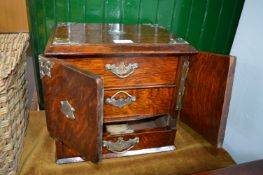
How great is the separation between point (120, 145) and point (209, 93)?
0.43 metres

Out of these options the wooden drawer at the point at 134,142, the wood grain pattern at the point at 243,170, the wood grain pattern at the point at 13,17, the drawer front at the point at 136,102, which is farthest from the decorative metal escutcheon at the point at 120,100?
the wood grain pattern at the point at 13,17

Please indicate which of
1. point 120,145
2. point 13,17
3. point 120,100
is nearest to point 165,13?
point 120,100

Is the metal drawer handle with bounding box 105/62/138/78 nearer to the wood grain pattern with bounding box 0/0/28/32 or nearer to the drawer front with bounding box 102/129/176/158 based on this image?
the drawer front with bounding box 102/129/176/158

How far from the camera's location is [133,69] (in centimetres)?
92

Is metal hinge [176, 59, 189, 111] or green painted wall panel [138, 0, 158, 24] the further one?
green painted wall panel [138, 0, 158, 24]

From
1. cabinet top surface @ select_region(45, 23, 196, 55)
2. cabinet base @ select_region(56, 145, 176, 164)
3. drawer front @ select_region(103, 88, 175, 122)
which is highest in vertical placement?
cabinet top surface @ select_region(45, 23, 196, 55)

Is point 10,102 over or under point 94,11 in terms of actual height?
under

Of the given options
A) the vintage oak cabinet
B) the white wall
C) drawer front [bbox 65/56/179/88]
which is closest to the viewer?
the vintage oak cabinet

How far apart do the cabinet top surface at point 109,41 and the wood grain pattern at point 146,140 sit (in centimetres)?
37

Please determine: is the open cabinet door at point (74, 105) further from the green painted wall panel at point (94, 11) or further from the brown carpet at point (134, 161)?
the green painted wall panel at point (94, 11)

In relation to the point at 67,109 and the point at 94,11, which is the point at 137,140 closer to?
the point at 67,109

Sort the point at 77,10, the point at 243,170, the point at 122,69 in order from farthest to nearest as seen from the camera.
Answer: the point at 77,10 < the point at 122,69 < the point at 243,170

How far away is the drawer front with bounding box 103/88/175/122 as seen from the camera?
0.96 m

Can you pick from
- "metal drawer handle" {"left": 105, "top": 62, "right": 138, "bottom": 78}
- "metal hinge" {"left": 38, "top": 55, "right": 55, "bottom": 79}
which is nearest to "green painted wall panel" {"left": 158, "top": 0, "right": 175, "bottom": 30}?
"metal drawer handle" {"left": 105, "top": 62, "right": 138, "bottom": 78}
